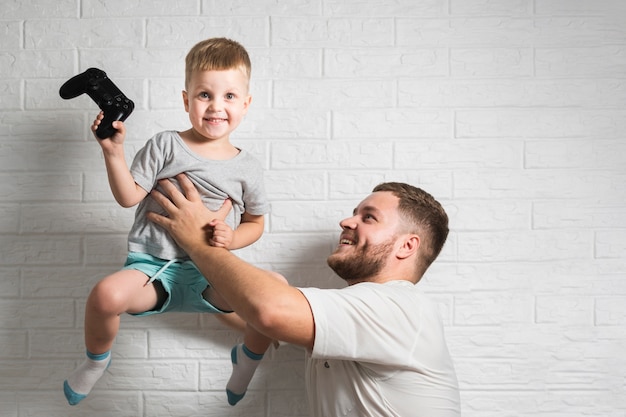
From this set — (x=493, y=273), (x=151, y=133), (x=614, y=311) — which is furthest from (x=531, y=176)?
(x=151, y=133)

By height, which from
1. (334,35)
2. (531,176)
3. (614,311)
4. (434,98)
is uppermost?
(334,35)

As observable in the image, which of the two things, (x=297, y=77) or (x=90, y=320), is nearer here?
(x=90, y=320)

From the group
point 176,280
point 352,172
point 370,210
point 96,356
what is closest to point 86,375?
point 96,356

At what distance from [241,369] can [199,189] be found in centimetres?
61

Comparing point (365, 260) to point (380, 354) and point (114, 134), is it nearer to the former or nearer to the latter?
point (380, 354)

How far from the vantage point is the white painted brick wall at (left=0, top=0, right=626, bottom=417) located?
2.27 meters

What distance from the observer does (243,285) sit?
5.32ft

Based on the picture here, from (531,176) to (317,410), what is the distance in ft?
3.81

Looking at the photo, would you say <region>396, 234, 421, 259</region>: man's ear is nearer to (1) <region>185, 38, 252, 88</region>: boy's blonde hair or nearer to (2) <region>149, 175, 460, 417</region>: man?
(2) <region>149, 175, 460, 417</region>: man

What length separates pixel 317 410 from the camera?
189cm

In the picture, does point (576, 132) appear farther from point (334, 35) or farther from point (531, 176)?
point (334, 35)

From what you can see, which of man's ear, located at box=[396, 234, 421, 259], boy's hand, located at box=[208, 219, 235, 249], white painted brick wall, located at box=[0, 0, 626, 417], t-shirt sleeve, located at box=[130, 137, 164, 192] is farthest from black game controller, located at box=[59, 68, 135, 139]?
man's ear, located at box=[396, 234, 421, 259]

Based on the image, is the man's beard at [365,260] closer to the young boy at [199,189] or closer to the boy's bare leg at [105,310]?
the young boy at [199,189]

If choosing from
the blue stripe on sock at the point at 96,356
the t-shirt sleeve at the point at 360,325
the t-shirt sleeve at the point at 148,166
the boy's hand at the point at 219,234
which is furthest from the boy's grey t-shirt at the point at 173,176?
the t-shirt sleeve at the point at 360,325
